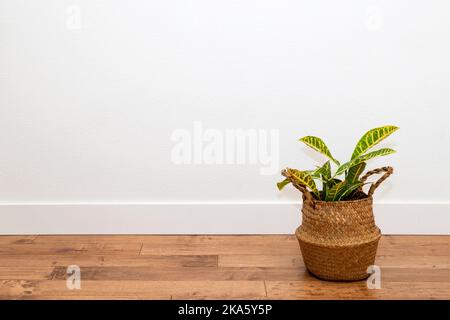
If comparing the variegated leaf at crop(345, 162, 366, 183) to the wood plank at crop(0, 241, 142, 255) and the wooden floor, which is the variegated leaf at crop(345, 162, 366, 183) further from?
the wood plank at crop(0, 241, 142, 255)

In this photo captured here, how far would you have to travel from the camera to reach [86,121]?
6.87 ft

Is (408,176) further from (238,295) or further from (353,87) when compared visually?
(238,295)

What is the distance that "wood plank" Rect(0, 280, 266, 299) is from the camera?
1483 mm

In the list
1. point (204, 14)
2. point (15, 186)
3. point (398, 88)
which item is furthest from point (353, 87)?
point (15, 186)

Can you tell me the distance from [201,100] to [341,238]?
87cm

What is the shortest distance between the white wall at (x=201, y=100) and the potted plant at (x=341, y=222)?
0.50 meters

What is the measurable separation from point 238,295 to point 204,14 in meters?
1.18

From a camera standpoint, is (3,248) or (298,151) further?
(298,151)

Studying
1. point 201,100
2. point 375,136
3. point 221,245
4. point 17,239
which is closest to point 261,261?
point 221,245

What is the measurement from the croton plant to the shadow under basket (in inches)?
2.2

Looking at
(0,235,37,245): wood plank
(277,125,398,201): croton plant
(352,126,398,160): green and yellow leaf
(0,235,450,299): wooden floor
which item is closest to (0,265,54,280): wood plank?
(0,235,450,299): wooden floor

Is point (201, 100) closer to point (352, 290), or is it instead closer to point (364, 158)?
point (364, 158)

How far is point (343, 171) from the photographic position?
1586 millimetres

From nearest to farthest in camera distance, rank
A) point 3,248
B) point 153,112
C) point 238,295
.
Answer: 1. point 238,295
2. point 3,248
3. point 153,112
